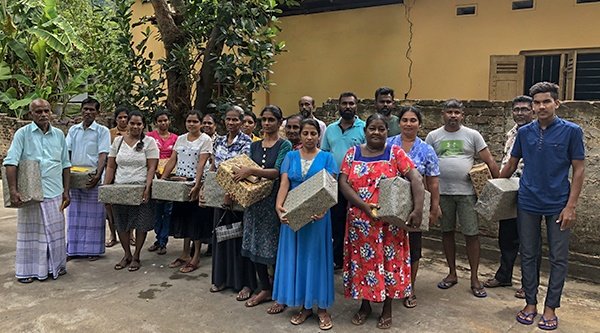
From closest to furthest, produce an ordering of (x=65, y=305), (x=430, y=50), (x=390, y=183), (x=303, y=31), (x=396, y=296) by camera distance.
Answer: (x=390, y=183)
(x=396, y=296)
(x=65, y=305)
(x=430, y=50)
(x=303, y=31)

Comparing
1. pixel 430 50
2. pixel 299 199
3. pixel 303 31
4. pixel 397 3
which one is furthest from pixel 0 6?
pixel 299 199

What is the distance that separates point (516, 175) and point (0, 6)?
11420mm

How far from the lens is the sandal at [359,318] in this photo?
3679mm

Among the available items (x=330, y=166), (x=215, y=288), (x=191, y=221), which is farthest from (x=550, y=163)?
(x=191, y=221)

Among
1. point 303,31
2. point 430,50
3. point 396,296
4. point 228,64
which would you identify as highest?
point 303,31

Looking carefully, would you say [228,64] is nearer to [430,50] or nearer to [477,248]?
[430,50]

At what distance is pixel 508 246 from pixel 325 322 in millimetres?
2000

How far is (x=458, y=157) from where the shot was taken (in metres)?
4.20

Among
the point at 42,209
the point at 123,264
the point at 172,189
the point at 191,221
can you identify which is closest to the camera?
the point at 172,189

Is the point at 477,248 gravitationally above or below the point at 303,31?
below

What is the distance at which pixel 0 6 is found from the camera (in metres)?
10.7

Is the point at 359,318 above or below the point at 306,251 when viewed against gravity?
below

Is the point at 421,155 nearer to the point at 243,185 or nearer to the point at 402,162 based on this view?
the point at 402,162

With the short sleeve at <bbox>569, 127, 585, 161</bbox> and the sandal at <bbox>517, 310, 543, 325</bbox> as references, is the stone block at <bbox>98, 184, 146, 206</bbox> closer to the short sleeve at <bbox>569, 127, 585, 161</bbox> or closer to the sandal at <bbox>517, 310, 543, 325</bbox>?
the sandal at <bbox>517, 310, 543, 325</bbox>
